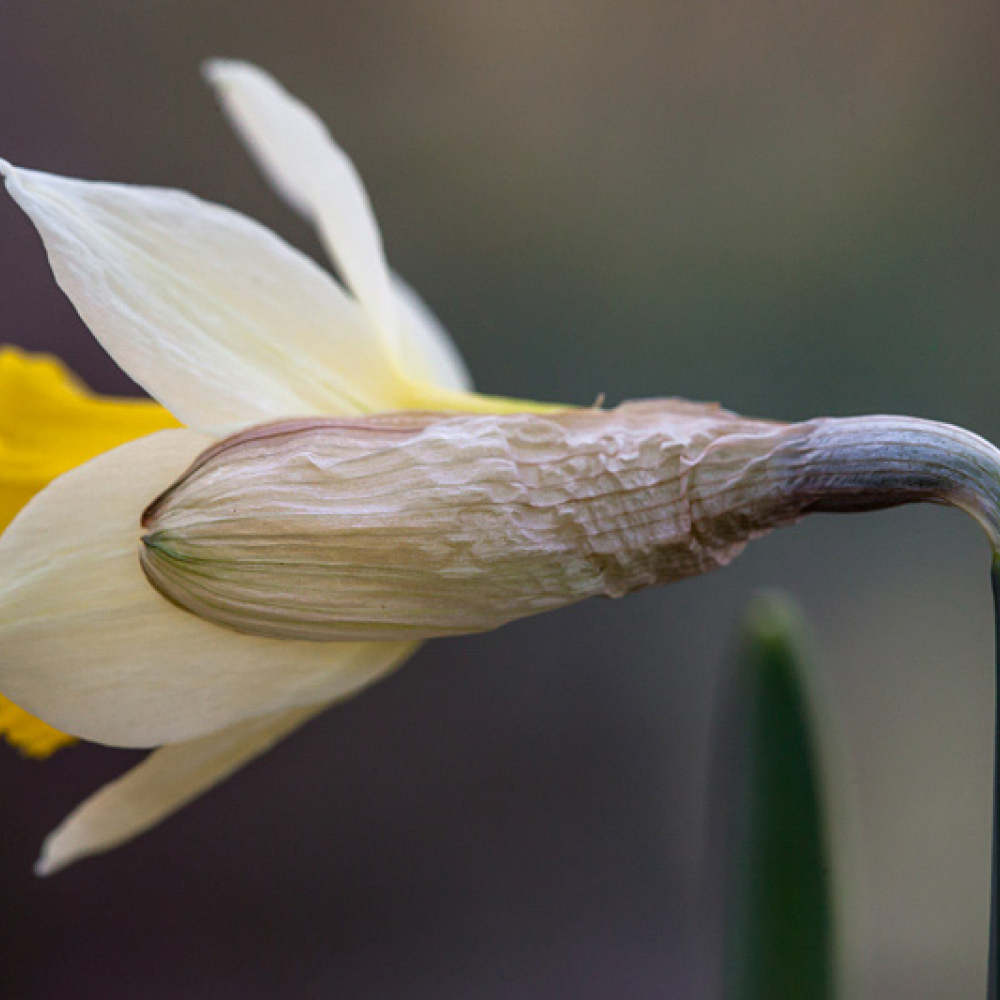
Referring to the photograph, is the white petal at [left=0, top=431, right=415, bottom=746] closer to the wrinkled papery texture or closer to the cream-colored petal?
the wrinkled papery texture

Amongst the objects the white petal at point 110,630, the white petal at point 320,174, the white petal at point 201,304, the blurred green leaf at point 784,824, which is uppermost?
the white petal at point 320,174

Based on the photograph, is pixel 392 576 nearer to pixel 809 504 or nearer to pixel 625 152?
pixel 809 504

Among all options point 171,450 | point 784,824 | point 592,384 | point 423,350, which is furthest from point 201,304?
point 592,384

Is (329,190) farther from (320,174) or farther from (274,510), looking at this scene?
(274,510)

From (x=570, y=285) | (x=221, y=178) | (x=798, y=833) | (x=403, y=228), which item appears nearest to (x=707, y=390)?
(x=570, y=285)

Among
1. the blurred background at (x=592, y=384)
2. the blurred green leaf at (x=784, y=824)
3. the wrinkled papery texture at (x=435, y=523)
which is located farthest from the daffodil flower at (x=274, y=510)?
the blurred background at (x=592, y=384)

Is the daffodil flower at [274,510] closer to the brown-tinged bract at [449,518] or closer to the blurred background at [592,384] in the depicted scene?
the brown-tinged bract at [449,518]
